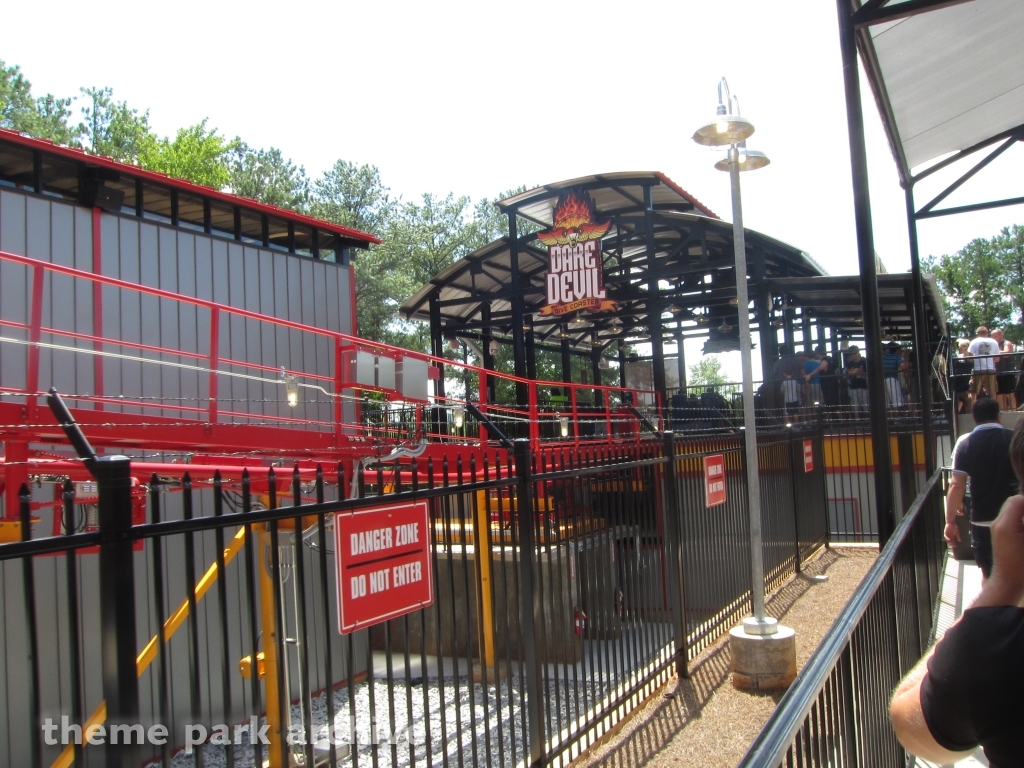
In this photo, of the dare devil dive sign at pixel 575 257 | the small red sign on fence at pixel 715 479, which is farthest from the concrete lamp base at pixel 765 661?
the dare devil dive sign at pixel 575 257

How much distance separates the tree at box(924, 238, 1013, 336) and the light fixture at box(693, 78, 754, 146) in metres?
89.4

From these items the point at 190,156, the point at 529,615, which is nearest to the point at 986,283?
the point at 190,156

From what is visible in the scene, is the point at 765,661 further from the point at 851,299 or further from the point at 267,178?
the point at 267,178

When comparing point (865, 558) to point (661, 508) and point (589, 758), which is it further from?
point (589, 758)

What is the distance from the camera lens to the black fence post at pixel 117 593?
2.38 meters

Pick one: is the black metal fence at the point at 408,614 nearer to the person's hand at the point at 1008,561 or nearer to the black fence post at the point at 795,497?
the black fence post at the point at 795,497

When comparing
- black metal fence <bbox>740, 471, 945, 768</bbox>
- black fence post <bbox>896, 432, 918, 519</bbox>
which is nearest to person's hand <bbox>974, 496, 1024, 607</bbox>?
black metal fence <bbox>740, 471, 945, 768</bbox>

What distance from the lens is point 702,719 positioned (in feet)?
21.2

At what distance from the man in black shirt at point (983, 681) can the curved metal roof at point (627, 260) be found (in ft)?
48.2

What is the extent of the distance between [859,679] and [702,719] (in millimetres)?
3949

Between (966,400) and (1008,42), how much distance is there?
26.6 ft

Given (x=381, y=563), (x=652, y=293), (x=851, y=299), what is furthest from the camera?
(x=851, y=299)

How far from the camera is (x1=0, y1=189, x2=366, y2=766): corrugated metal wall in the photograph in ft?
26.6

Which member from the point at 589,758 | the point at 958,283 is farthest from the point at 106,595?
the point at 958,283
